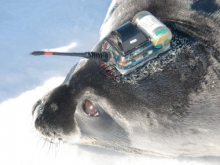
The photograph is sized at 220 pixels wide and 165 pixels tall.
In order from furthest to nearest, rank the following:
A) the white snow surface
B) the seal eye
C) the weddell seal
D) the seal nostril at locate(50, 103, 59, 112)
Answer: the white snow surface < the seal nostril at locate(50, 103, 59, 112) < the seal eye < the weddell seal

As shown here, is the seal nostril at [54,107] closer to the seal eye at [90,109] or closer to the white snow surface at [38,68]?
the seal eye at [90,109]

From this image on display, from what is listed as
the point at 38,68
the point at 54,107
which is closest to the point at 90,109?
the point at 54,107

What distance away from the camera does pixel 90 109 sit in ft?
7.41

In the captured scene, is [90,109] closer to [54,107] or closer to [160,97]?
[54,107]

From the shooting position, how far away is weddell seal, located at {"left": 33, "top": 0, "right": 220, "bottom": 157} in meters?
2.00

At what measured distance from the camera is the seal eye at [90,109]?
2.25 m

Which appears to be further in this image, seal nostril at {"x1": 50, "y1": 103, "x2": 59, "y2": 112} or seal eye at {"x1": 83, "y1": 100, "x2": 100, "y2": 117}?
seal nostril at {"x1": 50, "y1": 103, "x2": 59, "y2": 112}

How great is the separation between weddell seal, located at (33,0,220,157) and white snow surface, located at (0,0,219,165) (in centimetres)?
70

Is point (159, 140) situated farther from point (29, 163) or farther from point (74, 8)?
point (74, 8)

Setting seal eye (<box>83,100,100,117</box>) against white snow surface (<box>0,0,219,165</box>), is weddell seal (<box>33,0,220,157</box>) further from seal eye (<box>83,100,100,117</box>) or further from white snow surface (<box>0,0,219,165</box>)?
white snow surface (<box>0,0,219,165</box>)

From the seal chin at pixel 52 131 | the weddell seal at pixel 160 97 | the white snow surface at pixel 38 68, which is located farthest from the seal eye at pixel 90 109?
the white snow surface at pixel 38 68

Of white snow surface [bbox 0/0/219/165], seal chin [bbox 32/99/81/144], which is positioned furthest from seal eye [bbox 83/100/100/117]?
white snow surface [bbox 0/0/219/165]

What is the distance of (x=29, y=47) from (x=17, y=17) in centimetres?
86

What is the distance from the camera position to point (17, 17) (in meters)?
5.19
